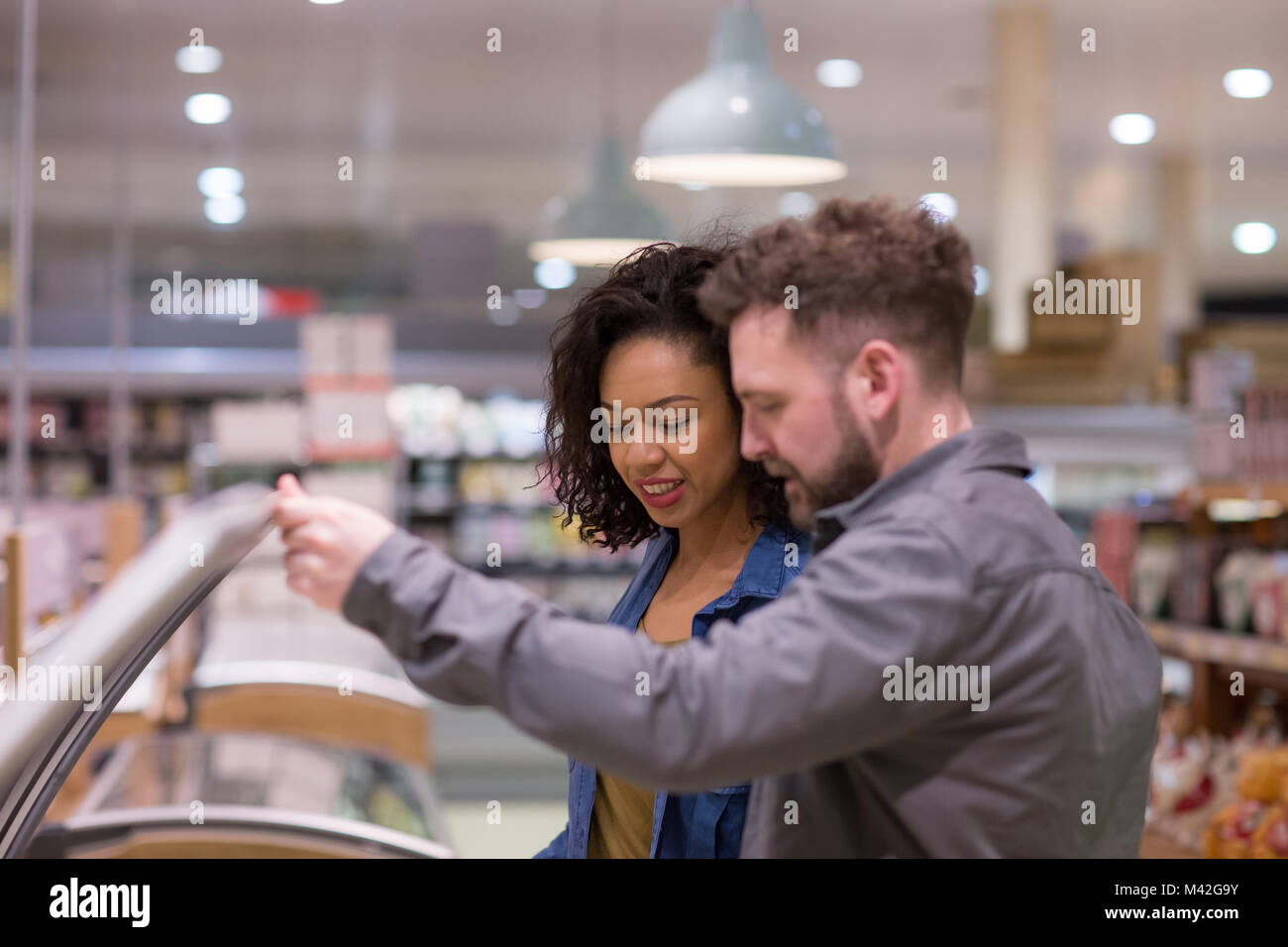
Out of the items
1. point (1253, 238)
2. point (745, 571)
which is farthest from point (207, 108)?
point (1253, 238)

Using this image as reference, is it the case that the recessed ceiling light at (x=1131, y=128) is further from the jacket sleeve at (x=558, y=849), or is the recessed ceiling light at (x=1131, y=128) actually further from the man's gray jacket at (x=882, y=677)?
the man's gray jacket at (x=882, y=677)

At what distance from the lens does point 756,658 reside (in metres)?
1.06

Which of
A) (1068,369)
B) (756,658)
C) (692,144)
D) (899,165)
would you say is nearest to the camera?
(756,658)

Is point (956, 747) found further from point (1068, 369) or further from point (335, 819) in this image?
point (1068, 369)

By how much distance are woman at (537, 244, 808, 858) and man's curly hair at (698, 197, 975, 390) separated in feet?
1.42

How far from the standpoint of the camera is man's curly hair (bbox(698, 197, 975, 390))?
1.22 metres

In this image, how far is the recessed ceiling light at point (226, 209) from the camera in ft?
46.6

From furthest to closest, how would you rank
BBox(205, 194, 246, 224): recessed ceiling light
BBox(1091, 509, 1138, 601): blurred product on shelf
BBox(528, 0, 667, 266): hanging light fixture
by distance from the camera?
BBox(205, 194, 246, 224): recessed ceiling light → BBox(528, 0, 667, 266): hanging light fixture → BBox(1091, 509, 1138, 601): blurred product on shelf

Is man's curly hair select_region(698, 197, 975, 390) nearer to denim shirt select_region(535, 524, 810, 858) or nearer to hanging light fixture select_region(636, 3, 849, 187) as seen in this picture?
denim shirt select_region(535, 524, 810, 858)

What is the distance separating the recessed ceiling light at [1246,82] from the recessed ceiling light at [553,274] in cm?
887

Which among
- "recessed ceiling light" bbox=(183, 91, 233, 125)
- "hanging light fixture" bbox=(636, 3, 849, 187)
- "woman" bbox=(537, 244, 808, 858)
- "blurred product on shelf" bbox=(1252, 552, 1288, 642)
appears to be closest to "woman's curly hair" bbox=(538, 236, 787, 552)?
"woman" bbox=(537, 244, 808, 858)

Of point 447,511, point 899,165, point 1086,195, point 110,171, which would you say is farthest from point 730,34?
point 110,171

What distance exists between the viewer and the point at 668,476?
5.67ft
